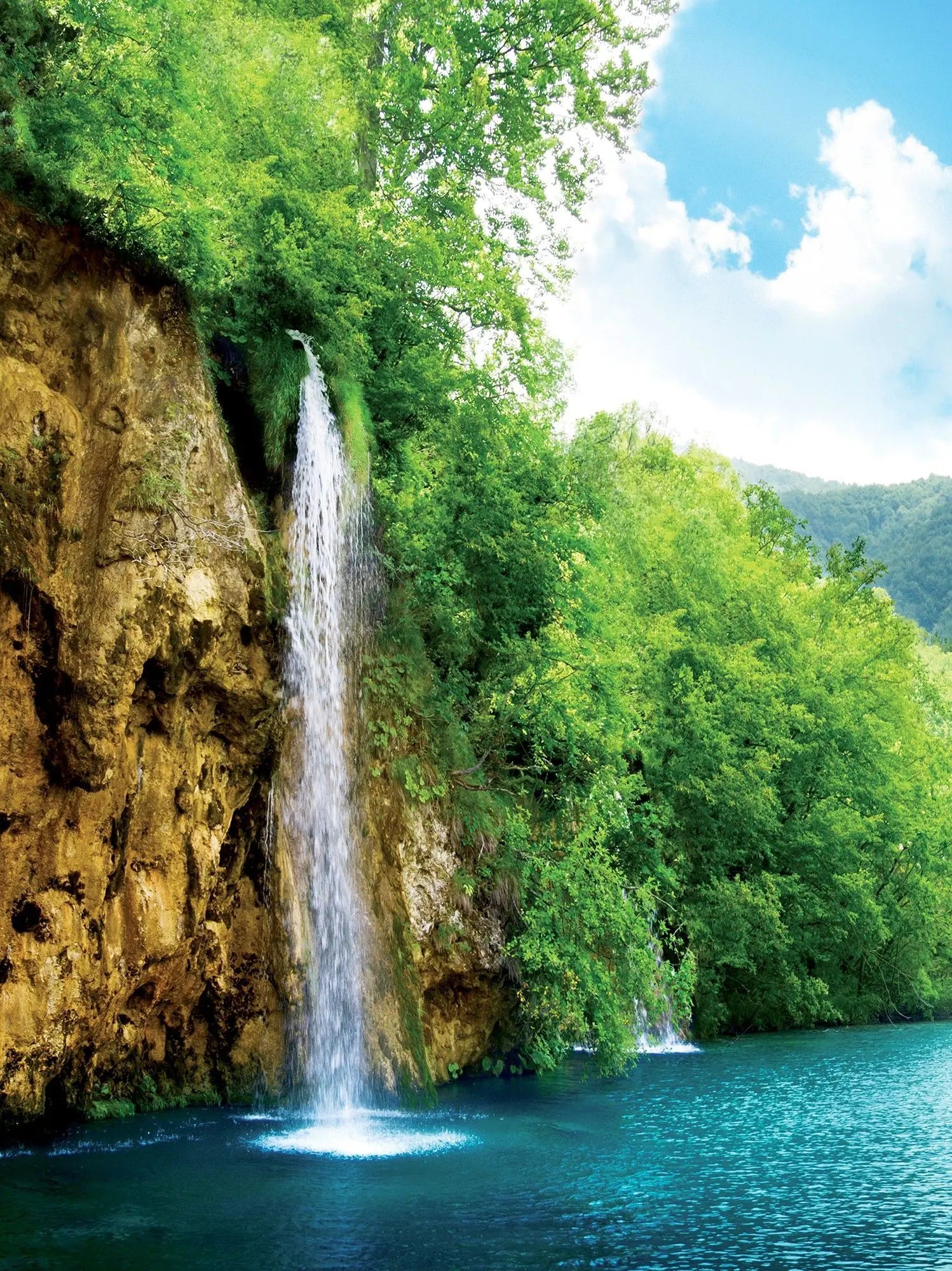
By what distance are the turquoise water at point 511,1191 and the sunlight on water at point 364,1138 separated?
49mm

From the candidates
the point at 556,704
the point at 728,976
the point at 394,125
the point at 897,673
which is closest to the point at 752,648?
the point at 897,673

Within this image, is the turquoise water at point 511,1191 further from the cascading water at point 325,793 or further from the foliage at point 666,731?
the foliage at point 666,731

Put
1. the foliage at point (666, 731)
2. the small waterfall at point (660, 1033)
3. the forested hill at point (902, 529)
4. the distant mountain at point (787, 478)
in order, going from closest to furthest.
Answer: the foliage at point (666, 731) < the small waterfall at point (660, 1033) < the forested hill at point (902, 529) < the distant mountain at point (787, 478)

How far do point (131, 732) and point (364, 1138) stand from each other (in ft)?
15.1

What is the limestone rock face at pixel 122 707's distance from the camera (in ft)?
34.0

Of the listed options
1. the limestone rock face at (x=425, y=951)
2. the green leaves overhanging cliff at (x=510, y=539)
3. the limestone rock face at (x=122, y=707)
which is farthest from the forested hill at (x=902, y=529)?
the limestone rock face at (x=122, y=707)

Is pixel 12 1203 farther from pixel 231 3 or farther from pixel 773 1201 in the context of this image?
pixel 231 3

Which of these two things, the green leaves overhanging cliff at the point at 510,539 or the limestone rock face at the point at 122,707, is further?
the green leaves overhanging cliff at the point at 510,539

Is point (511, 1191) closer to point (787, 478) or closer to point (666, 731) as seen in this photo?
point (666, 731)

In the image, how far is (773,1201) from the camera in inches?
360

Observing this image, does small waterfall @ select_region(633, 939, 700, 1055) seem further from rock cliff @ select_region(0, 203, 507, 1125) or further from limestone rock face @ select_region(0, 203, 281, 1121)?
limestone rock face @ select_region(0, 203, 281, 1121)

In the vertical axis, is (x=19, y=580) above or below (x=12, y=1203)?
above

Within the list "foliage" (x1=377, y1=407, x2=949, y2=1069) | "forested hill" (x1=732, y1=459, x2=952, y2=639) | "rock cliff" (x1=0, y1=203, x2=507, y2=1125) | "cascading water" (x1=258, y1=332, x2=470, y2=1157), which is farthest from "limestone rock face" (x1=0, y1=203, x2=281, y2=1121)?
"forested hill" (x1=732, y1=459, x2=952, y2=639)

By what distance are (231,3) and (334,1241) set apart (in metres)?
18.0
